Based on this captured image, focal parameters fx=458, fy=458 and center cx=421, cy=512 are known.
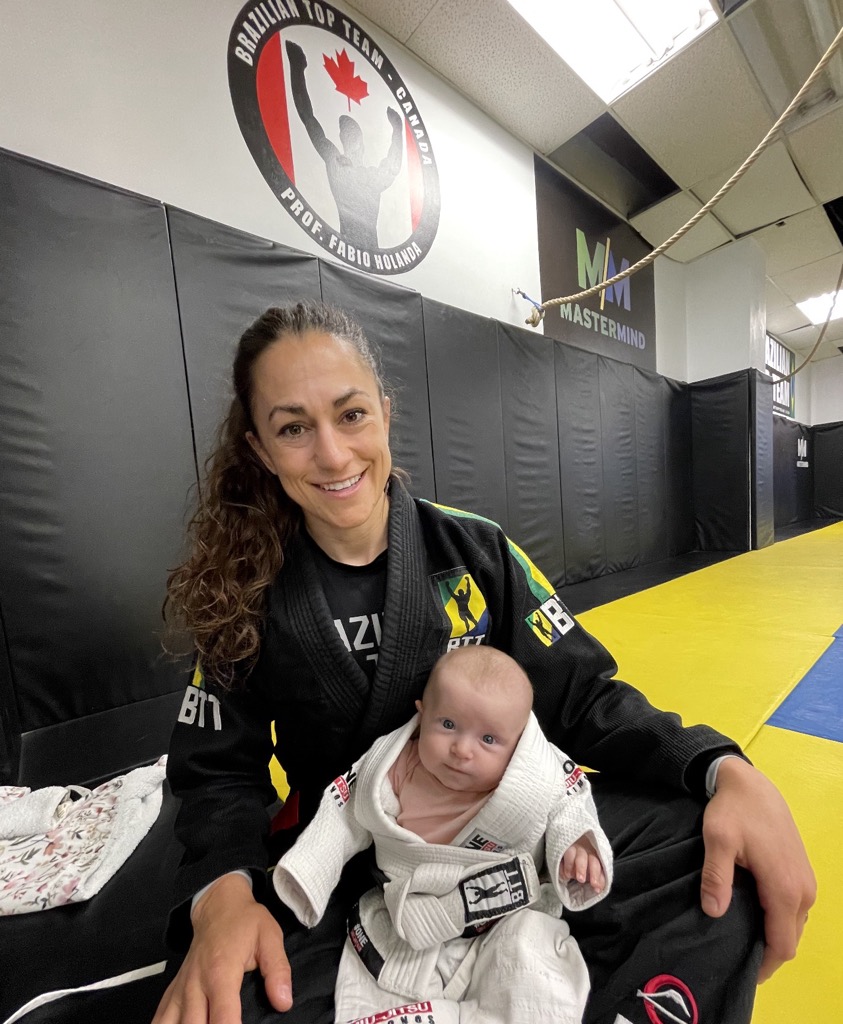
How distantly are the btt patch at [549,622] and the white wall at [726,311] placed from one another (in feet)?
20.0

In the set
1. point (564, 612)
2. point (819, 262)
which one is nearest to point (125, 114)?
point (564, 612)

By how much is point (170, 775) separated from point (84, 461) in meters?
1.51

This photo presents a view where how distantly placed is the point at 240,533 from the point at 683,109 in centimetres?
477

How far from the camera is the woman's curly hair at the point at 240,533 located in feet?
2.74

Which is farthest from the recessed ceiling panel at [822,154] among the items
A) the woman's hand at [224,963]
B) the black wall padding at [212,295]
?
the woman's hand at [224,963]

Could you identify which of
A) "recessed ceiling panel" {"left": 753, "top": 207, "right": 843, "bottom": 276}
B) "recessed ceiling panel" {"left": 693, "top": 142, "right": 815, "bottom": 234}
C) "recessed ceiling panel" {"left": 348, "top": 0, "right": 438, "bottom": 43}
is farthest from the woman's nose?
"recessed ceiling panel" {"left": 753, "top": 207, "right": 843, "bottom": 276}

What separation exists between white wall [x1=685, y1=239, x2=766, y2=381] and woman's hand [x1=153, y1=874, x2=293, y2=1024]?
6792 millimetres

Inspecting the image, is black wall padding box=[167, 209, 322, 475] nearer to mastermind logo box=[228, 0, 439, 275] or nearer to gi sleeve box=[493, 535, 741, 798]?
mastermind logo box=[228, 0, 439, 275]

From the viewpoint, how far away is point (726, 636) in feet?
8.07

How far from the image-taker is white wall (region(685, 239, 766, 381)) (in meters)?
5.48

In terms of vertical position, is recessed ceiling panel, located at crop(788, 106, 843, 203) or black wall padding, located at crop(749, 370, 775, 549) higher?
recessed ceiling panel, located at crop(788, 106, 843, 203)

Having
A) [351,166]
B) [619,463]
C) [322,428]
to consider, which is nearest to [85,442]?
[322,428]

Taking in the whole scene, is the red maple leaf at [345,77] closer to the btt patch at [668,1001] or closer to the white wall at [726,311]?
the btt patch at [668,1001]

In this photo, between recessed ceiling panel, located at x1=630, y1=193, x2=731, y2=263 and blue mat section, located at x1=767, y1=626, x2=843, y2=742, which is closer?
blue mat section, located at x1=767, y1=626, x2=843, y2=742
